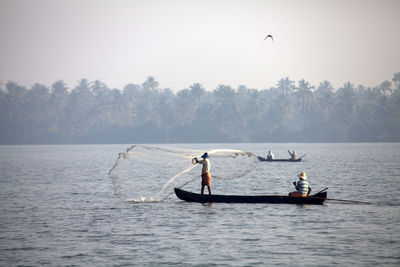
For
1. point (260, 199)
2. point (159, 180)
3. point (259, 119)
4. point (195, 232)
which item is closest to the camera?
point (195, 232)

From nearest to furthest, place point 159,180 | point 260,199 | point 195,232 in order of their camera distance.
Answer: point 195,232
point 260,199
point 159,180

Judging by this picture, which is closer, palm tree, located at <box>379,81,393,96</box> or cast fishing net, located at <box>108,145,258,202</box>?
cast fishing net, located at <box>108,145,258,202</box>

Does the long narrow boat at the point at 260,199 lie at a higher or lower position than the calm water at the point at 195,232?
higher

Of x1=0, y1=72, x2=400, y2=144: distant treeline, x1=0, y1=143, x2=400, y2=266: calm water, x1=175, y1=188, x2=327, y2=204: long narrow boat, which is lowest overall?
x1=0, y1=143, x2=400, y2=266: calm water

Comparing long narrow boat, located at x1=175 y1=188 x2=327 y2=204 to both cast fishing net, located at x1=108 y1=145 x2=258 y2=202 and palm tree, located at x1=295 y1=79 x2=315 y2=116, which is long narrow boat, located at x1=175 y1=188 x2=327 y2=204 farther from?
palm tree, located at x1=295 y1=79 x2=315 y2=116

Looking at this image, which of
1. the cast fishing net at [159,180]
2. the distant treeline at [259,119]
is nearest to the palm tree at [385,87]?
the distant treeline at [259,119]

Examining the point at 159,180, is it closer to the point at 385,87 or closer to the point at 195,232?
the point at 195,232

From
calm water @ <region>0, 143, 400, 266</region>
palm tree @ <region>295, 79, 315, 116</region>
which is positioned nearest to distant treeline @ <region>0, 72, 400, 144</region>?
palm tree @ <region>295, 79, 315, 116</region>

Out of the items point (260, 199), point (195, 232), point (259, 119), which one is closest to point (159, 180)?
point (260, 199)

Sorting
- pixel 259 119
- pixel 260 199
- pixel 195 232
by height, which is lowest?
pixel 195 232

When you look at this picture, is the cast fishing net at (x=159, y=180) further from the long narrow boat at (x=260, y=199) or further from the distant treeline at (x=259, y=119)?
the distant treeline at (x=259, y=119)

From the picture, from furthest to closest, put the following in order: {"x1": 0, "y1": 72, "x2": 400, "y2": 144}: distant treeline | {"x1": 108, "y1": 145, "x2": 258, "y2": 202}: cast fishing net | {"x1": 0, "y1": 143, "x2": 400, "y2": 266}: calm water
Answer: {"x1": 0, "y1": 72, "x2": 400, "y2": 144}: distant treeline, {"x1": 108, "y1": 145, "x2": 258, "y2": 202}: cast fishing net, {"x1": 0, "y1": 143, "x2": 400, "y2": 266}: calm water

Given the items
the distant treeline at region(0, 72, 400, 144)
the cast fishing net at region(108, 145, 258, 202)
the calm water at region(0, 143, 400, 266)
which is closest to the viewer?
the calm water at region(0, 143, 400, 266)

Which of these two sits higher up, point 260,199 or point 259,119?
point 259,119
